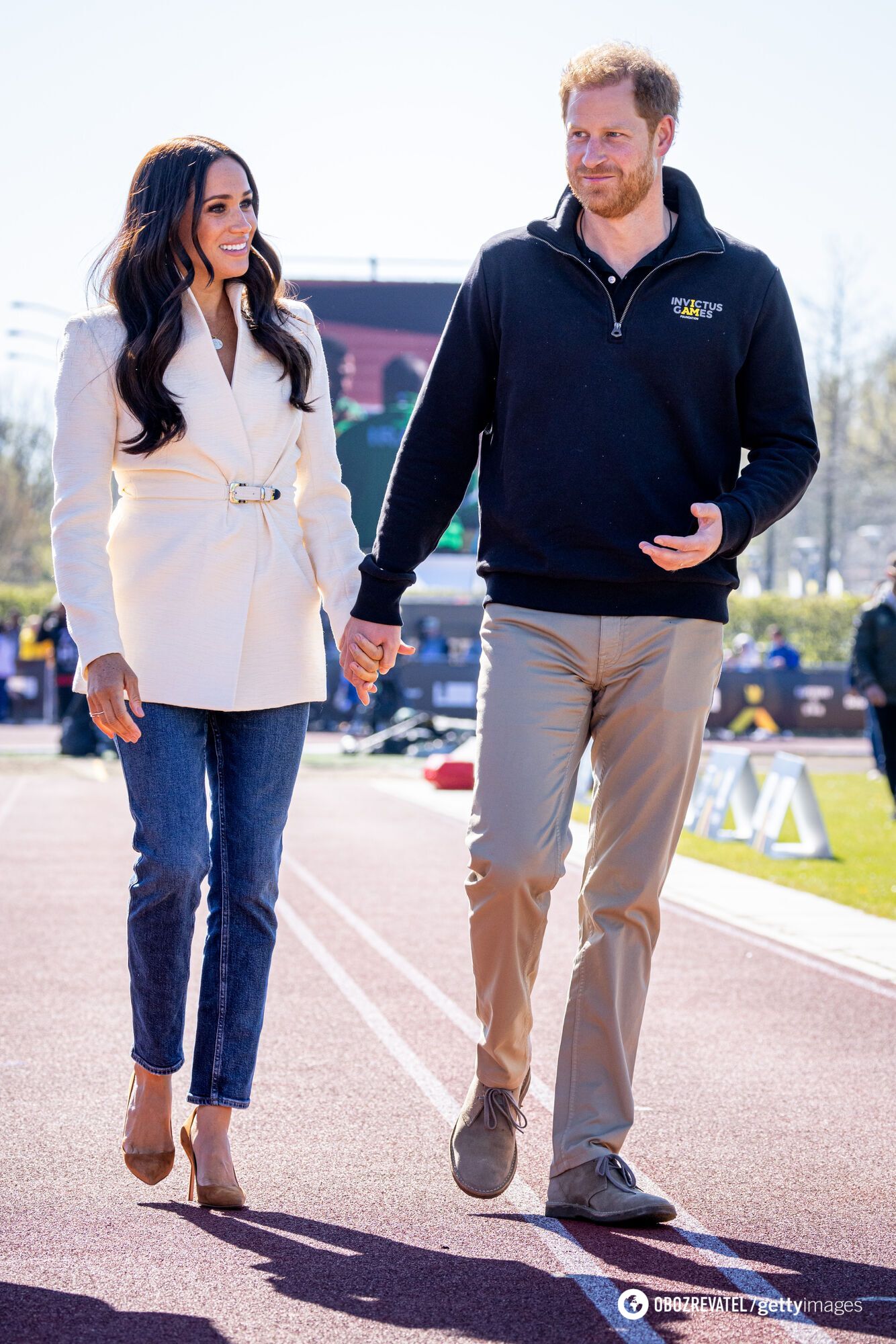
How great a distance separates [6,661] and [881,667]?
70.1ft

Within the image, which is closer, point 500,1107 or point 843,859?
point 500,1107

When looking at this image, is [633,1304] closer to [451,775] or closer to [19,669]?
[451,775]

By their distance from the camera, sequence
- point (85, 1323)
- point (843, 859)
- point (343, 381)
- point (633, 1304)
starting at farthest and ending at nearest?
point (343, 381), point (843, 859), point (633, 1304), point (85, 1323)

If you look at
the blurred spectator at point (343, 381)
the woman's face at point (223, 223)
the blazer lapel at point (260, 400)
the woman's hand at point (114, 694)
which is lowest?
the woman's hand at point (114, 694)

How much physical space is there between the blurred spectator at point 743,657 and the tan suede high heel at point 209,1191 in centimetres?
2658

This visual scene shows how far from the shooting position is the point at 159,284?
390cm

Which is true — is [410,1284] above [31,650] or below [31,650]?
above

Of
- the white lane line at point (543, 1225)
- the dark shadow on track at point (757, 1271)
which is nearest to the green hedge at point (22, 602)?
the white lane line at point (543, 1225)

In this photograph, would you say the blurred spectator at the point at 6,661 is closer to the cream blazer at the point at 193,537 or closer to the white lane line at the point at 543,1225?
the white lane line at the point at 543,1225

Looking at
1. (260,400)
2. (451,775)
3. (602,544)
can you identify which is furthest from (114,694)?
(451,775)

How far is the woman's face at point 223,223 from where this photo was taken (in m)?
3.91

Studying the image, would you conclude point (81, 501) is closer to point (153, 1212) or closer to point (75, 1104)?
point (153, 1212)

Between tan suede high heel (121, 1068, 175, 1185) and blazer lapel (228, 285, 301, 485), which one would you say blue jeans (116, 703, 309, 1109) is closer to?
tan suede high heel (121, 1068, 175, 1185)

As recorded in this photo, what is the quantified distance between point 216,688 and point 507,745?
0.63 m
